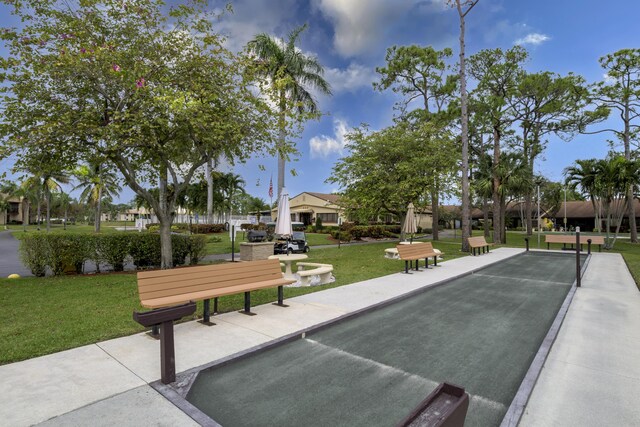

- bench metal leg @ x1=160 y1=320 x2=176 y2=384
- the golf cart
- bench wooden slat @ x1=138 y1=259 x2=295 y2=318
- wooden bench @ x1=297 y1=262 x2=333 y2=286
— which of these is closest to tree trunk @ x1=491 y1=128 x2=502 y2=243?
the golf cart

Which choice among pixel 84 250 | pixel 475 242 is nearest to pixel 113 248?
pixel 84 250

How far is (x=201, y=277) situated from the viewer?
5617 millimetres

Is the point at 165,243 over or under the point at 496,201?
under

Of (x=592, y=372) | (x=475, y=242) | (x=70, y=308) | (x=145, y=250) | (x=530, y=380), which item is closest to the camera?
(x=530, y=380)

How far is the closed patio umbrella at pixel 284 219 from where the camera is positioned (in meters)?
10.9

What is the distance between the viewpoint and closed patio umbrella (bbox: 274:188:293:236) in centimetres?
1089

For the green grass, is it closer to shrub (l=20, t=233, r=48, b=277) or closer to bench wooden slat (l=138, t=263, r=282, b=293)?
shrub (l=20, t=233, r=48, b=277)

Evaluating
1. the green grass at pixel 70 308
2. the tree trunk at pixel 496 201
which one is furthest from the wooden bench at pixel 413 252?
the tree trunk at pixel 496 201

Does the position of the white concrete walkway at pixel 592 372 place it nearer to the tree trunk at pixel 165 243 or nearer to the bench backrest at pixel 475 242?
the bench backrest at pixel 475 242

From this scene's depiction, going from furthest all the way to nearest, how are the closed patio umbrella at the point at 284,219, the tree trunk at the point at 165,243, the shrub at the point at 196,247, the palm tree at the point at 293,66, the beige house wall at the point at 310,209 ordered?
the beige house wall at the point at 310,209, the palm tree at the point at 293,66, the shrub at the point at 196,247, the tree trunk at the point at 165,243, the closed patio umbrella at the point at 284,219

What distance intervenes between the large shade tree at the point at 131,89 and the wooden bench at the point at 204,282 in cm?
421

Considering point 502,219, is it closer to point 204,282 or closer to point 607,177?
point 607,177

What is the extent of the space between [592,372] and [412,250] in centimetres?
741

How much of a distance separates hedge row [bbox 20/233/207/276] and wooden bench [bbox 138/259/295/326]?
6.80m
